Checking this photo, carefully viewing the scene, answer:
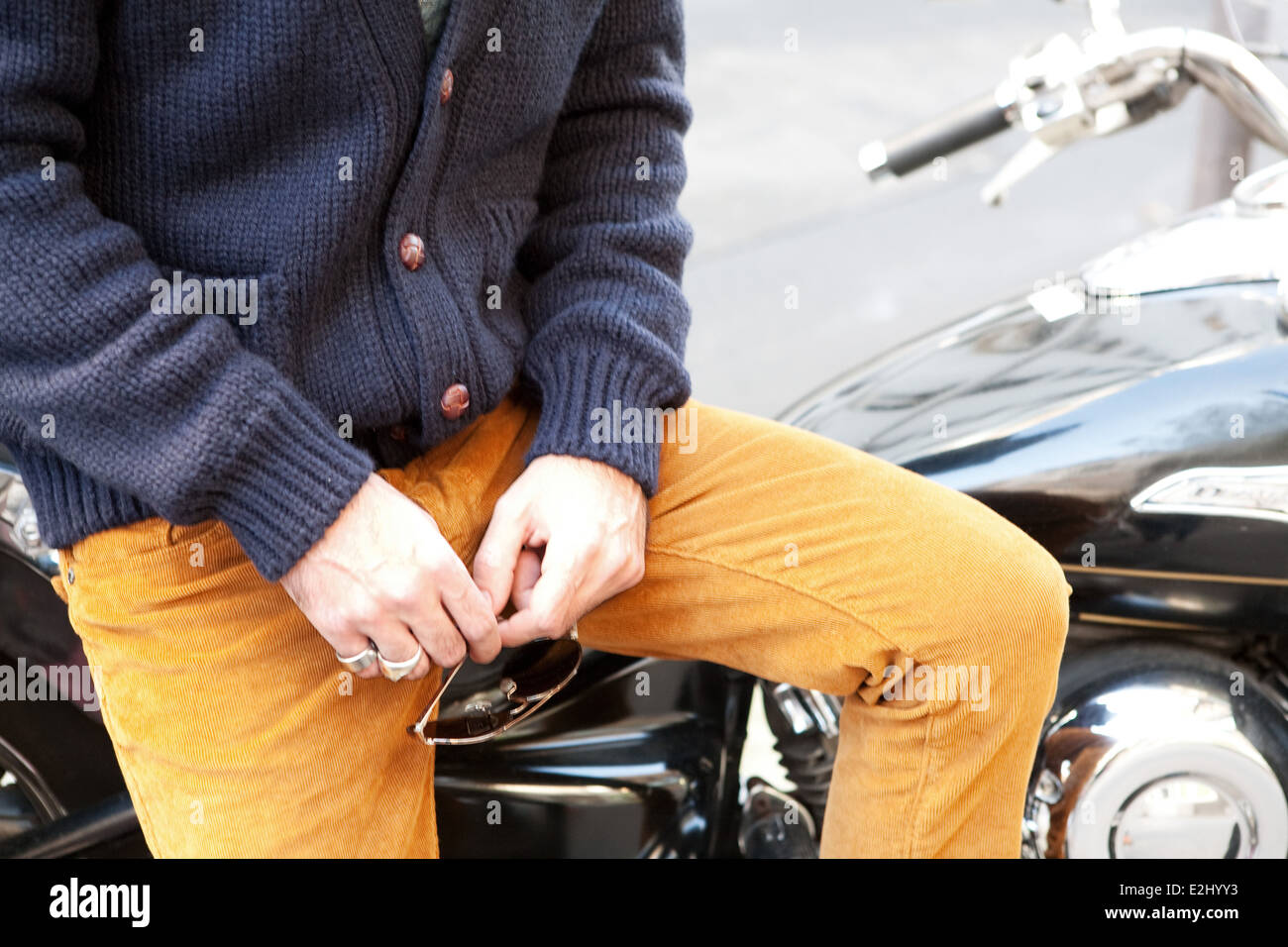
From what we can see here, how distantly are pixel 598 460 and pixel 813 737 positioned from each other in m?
0.47

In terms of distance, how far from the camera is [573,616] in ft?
3.43

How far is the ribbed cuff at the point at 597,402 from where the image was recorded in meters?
1.06

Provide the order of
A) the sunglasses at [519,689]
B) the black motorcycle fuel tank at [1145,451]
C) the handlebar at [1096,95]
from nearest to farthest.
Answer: the sunglasses at [519,689] < the black motorcycle fuel tank at [1145,451] < the handlebar at [1096,95]

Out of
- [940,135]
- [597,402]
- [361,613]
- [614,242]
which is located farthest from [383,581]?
[940,135]

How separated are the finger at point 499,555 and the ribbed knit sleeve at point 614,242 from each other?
70 mm

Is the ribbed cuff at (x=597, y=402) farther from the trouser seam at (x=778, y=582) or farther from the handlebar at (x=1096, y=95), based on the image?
the handlebar at (x=1096, y=95)

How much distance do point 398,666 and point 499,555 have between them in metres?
0.12

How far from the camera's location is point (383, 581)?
931mm

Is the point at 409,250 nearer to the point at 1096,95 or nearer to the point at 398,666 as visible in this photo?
the point at 398,666

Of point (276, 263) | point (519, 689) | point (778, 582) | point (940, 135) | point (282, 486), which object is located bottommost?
point (519, 689)

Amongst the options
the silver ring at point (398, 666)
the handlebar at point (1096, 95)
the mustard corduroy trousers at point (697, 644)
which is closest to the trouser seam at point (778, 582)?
the mustard corduroy trousers at point (697, 644)

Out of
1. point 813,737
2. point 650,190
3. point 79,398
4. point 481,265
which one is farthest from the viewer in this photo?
point 813,737
